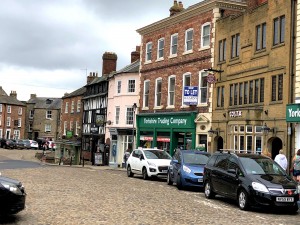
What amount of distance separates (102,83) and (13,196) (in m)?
41.6

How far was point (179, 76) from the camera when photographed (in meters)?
34.1

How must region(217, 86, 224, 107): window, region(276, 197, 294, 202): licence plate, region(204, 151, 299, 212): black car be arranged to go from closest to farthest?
region(276, 197, 294, 202): licence plate → region(204, 151, 299, 212): black car → region(217, 86, 224, 107): window

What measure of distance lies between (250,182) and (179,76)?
21.2 metres

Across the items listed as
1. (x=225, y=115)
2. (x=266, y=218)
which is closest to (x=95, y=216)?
(x=266, y=218)

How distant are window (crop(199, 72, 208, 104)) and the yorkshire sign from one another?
9473mm

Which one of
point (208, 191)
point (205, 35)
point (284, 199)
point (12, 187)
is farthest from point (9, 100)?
point (12, 187)

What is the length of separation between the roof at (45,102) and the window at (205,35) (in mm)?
66987

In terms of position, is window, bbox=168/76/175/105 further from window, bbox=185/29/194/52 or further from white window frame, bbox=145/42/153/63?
white window frame, bbox=145/42/153/63

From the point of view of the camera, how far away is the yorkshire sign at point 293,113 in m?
21.5

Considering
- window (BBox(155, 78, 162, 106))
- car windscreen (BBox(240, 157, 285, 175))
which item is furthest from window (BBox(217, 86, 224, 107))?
car windscreen (BBox(240, 157, 285, 175))

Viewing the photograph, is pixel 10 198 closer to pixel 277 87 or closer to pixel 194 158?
pixel 194 158

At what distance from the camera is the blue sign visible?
30.6 metres

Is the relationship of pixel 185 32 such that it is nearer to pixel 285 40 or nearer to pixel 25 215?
pixel 285 40

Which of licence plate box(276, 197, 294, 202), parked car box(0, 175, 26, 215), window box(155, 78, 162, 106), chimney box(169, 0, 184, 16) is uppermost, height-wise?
chimney box(169, 0, 184, 16)
